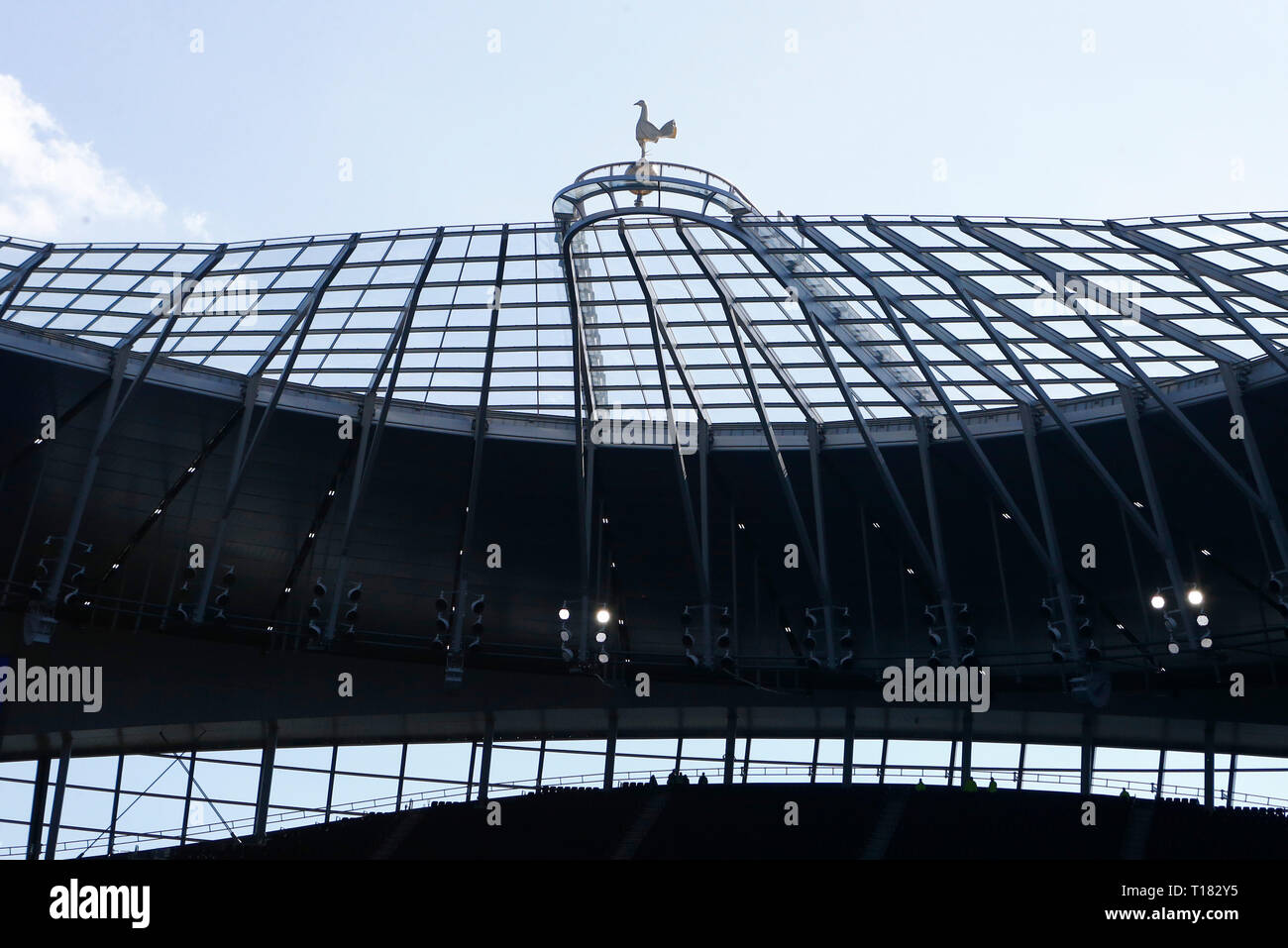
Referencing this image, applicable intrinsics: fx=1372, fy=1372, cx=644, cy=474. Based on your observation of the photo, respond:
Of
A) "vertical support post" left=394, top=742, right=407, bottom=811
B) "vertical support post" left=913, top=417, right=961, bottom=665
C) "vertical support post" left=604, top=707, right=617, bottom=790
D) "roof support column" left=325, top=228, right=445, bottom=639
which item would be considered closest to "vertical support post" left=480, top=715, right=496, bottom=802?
"vertical support post" left=394, top=742, right=407, bottom=811

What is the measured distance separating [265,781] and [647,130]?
90.9 ft

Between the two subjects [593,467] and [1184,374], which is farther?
[593,467]

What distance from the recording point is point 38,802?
45188 millimetres

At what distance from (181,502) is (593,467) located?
13476mm

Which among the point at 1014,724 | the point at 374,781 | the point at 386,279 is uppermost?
the point at 386,279

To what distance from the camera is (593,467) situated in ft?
150

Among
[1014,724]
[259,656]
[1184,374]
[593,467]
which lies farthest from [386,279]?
[1014,724]

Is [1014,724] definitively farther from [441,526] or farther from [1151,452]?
[441,526]

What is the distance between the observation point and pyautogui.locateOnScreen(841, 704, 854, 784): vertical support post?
1918 inches

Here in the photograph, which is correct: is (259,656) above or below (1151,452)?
below

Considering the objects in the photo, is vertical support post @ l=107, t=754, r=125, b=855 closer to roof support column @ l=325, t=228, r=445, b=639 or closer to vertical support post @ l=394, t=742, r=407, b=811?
vertical support post @ l=394, t=742, r=407, b=811

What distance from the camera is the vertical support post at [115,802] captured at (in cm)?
4497
